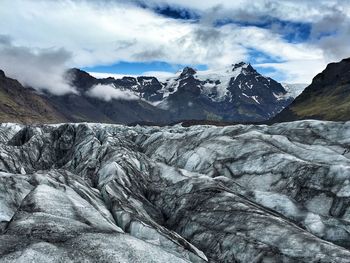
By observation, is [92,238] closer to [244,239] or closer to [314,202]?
[244,239]

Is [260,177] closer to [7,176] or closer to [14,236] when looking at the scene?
[7,176]

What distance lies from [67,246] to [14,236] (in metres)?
3.79

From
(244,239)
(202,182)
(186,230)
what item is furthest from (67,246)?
(202,182)

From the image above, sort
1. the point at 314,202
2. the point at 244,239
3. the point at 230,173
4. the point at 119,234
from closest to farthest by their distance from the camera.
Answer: the point at 119,234 → the point at 244,239 → the point at 314,202 → the point at 230,173

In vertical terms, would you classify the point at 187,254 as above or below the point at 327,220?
below

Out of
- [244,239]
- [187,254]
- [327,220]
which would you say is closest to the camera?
[187,254]

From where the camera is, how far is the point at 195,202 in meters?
50.8

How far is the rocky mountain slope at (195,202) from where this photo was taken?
2867 cm

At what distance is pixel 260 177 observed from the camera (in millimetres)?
59312

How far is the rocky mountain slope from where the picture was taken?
2867cm

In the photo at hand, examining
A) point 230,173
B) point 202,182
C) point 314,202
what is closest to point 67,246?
point 202,182

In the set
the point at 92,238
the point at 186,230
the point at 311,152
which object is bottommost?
the point at 186,230

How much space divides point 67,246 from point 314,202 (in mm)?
34891

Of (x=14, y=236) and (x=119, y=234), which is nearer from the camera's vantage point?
(x=14, y=236)
